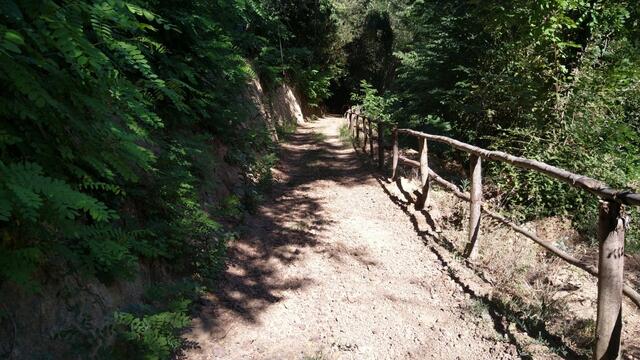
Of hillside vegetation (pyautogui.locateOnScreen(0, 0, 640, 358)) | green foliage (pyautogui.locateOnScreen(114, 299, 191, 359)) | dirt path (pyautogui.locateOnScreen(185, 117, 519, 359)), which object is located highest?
hillside vegetation (pyautogui.locateOnScreen(0, 0, 640, 358))

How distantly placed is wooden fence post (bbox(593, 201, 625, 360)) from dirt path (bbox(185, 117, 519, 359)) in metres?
0.72

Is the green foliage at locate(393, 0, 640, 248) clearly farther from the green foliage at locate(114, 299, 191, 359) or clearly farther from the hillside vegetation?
the green foliage at locate(114, 299, 191, 359)

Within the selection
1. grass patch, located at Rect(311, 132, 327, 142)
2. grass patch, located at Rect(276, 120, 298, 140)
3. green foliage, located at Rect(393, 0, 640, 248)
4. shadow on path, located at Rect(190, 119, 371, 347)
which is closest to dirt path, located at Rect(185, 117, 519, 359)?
shadow on path, located at Rect(190, 119, 371, 347)

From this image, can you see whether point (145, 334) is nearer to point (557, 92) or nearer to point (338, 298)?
point (338, 298)

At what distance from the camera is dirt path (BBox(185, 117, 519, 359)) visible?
3.46 m

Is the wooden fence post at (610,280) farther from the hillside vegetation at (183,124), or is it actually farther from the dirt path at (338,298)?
the hillside vegetation at (183,124)

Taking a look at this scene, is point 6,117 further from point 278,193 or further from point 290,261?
point 278,193

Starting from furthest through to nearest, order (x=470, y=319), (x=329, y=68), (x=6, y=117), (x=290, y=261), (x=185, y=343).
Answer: (x=329, y=68)
(x=290, y=261)
(x=470, y=319)
(x=185, y=343)
(x=6, y=117)

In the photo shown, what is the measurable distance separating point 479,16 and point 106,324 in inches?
356

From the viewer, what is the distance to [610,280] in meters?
2.85

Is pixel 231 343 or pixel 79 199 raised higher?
pixel 79 199

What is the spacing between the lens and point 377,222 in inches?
248

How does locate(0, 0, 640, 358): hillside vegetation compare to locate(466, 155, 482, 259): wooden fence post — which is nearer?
locate(0, 0, 640, 358): hillside vegetation

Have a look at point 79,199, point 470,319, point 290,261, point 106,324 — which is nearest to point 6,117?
point 79,199
